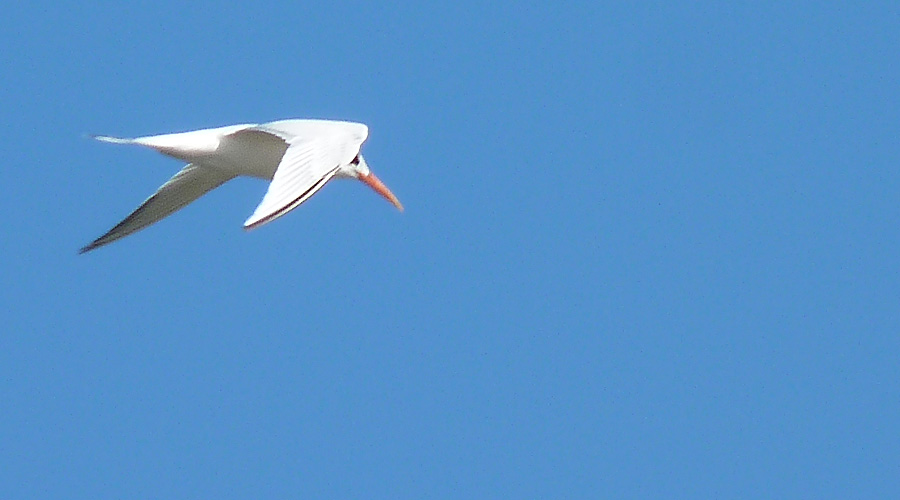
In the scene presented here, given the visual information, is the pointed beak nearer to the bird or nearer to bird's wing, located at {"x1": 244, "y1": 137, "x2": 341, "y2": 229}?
the bird

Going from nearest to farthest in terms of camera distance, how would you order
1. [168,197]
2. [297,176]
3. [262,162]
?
[297,176]
[262,162]
[168,197]

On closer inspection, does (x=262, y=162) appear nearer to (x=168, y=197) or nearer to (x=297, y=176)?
(x=168, y=197)

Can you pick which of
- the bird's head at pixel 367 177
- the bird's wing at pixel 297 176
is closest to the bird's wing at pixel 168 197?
the bird's head at pixel 367 177

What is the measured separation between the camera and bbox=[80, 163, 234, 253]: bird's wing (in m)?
14.0

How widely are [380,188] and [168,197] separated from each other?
2079mm

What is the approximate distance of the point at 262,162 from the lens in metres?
12.9

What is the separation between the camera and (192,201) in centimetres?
1437

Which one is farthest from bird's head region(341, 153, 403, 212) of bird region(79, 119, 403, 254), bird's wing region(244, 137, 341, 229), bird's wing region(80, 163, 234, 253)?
bird's wing region(244, 137, 341, 229)

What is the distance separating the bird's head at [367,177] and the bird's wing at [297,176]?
279 centimetres

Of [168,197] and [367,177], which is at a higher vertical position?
[367,177]

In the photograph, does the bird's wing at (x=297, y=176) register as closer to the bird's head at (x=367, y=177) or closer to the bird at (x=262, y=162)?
the bird at (x=262, y=162)

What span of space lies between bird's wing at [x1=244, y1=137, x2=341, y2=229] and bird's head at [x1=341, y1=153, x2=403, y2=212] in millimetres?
2790

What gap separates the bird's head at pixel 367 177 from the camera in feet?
46.5

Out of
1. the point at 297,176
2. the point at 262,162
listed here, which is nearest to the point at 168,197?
the point at 262,162
